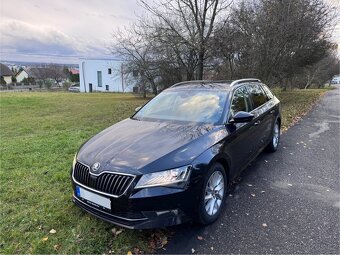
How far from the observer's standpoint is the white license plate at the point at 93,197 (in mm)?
2678

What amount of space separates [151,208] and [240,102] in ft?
7.81

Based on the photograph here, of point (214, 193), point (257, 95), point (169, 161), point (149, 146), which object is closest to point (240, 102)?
point (257, 95)

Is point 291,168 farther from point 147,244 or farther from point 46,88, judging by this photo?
point 46,88

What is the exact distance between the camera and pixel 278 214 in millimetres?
3332

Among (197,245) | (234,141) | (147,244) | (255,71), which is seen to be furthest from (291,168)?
(255,71)

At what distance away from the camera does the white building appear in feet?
201

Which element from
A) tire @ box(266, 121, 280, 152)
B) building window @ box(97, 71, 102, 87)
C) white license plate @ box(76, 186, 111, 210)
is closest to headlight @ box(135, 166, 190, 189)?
white license plate @ box(76, 186, 111, 210)

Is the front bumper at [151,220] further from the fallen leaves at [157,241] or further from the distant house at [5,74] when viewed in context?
the distant house at [5,74]

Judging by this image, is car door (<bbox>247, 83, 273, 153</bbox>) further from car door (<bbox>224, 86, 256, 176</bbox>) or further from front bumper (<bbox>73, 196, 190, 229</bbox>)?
front bumper (<bbox>73, 196, 190, 229</bbox>)

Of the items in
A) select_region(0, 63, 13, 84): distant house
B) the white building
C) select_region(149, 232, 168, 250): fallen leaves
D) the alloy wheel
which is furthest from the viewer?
select_region(0, 63, 13, 84): distant house

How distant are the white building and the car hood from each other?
56.6 meters

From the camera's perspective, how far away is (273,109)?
220 inches

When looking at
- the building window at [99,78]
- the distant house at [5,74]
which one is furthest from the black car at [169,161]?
the distant house at [5,74]

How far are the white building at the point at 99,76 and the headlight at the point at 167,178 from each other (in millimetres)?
57492
